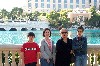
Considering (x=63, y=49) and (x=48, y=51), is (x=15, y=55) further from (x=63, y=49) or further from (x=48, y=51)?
(x=63, y=49)

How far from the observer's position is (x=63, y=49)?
6254 millimetres

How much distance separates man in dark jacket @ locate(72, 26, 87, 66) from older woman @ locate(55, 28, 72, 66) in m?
0.21

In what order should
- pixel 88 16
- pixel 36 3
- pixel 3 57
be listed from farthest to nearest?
pixel 36 3 → pixel 88 16 → pixel 3 57

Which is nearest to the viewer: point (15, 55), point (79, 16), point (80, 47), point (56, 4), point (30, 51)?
point (30, 51)

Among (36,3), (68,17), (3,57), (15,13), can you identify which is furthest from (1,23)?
(3,57)

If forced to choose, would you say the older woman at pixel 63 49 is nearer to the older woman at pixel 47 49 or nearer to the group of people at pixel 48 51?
the group of people at pixel 48 51

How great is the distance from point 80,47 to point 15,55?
1601 millimetres

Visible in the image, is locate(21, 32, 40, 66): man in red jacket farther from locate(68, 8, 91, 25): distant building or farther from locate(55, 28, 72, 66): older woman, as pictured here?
locate(68, 8, 91, 25): distant building

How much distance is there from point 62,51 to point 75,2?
3685 inches

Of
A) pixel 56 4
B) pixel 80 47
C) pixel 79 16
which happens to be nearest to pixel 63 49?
pixel 80 47

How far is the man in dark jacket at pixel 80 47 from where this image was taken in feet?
21.3

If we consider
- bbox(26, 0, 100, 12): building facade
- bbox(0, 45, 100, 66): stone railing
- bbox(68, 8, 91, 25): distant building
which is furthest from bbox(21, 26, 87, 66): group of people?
bbox(26, 0, 100, 12): building facade

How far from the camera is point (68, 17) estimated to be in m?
71.3

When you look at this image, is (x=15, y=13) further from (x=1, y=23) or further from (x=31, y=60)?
(x=31, y=60)
